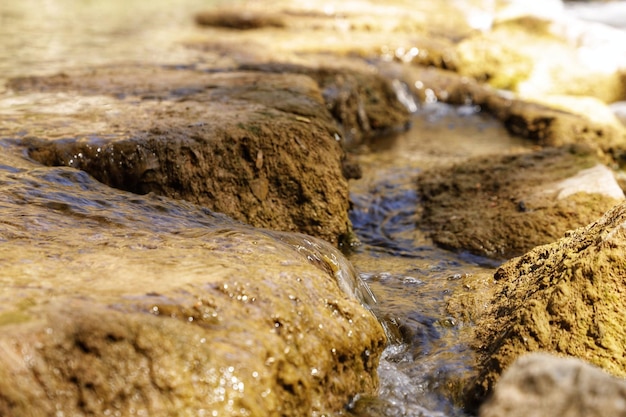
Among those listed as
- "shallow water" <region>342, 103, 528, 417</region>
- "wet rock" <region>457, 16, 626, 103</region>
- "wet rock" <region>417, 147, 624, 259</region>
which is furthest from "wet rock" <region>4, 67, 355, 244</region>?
"wet rock" <region>457, 16, 626, 103</region>

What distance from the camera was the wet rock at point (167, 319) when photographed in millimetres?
2268

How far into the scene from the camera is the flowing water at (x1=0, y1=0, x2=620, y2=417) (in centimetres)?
323

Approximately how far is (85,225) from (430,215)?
3.03 m

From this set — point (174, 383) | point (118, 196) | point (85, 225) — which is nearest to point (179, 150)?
point (118, 196)

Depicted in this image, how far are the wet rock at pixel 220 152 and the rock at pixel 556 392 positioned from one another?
9.62 feet

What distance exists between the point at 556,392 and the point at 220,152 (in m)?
3.18

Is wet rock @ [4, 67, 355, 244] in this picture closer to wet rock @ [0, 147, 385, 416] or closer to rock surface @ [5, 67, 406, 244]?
rock surface @ [5, 67, 406, 244]

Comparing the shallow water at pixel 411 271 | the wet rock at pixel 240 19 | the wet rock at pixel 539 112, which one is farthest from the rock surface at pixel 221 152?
the wet rock at pixel 240 19

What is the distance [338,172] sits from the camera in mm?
5074

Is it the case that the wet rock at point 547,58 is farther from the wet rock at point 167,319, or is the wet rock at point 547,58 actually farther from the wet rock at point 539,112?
the wet rock at point 167,319

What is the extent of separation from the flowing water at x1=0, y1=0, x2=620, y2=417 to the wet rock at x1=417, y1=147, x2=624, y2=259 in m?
0.17

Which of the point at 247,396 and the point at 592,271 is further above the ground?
the point at 592,271

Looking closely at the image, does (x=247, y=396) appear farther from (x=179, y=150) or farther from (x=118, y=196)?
(x=179, y=150)

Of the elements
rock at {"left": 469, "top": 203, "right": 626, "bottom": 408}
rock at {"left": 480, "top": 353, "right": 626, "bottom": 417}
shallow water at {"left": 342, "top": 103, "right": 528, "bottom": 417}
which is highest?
rock at {"left": 480, "top": 353, "right": 626, "bottom": 417}
